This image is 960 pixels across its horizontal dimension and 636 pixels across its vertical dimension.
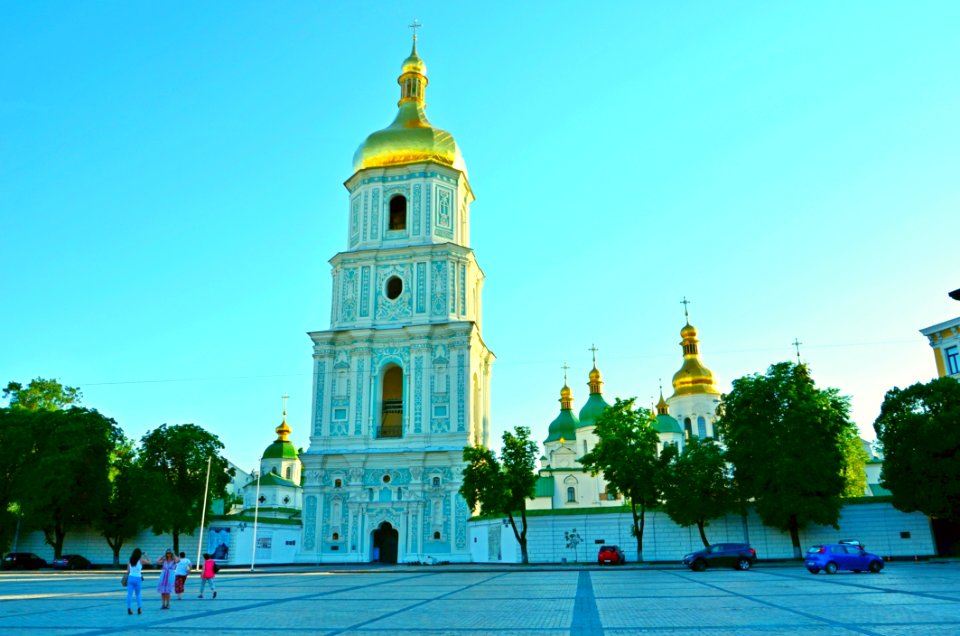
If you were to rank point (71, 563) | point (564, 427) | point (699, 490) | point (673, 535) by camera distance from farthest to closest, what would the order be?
point (564, 427) → point (71, 563) → point (673, 535) → point (699, 490)

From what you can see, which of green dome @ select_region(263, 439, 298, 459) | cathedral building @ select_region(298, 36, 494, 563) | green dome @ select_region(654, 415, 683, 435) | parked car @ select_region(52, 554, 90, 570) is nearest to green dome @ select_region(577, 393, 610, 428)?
green dome @ select_region(654, 415, 683, 435)

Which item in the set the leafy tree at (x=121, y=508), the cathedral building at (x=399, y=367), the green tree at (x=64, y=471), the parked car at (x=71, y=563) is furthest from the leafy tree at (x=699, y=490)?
the parked car at (x=71, y=563)

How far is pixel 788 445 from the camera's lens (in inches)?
1379

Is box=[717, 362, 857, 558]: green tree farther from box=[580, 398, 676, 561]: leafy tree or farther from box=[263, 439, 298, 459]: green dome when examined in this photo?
box=[263, 439, 298, 459]: green dome

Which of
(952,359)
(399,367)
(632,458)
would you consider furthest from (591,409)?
(952,359)

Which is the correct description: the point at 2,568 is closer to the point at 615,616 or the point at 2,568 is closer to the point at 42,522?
the point at 42,522

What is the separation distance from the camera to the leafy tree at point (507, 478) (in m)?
38.9

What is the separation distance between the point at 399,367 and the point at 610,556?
2012 centimetres

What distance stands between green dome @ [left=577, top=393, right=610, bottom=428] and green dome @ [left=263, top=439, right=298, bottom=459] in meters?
29.6

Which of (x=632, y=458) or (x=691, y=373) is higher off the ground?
(x=691, y=373)

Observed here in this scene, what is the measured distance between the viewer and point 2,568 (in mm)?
42594

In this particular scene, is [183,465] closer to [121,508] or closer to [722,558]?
[121,508]

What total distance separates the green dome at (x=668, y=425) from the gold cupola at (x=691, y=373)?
2889 mm

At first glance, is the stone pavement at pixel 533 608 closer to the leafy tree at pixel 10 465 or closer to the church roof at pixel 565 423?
the leafy tree at pixel 10 465
